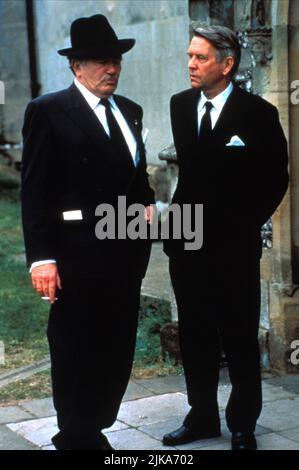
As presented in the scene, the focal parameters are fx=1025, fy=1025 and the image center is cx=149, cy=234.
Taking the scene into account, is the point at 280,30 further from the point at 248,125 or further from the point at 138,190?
the point at 138,190

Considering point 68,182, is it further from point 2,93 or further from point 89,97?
point 2,93

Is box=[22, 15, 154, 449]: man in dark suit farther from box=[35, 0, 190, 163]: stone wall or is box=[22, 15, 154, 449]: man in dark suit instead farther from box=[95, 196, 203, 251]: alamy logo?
box=[35, 0, 190, 163]: stone wall

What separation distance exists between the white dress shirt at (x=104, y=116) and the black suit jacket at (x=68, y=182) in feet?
0.07

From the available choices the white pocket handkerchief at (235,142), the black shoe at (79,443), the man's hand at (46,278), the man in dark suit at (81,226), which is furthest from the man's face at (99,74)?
the black shoe at (79,443)

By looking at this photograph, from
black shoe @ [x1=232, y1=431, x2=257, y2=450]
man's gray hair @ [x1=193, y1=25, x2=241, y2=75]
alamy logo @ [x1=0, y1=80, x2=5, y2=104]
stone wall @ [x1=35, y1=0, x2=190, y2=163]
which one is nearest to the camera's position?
man's gray hair @ [x1=193, y1=25, x2=241, y2=75]

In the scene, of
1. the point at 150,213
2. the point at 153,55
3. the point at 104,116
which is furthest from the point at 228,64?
the point at 153,55

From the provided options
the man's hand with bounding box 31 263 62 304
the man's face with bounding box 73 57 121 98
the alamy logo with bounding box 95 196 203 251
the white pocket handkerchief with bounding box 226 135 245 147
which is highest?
the man's face with bounding box 73 57 121 98

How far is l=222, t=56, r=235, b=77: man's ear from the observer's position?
4695 millimetres

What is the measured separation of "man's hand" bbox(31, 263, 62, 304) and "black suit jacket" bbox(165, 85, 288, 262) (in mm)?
794

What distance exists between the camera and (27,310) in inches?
320

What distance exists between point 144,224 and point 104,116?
0.52 meters

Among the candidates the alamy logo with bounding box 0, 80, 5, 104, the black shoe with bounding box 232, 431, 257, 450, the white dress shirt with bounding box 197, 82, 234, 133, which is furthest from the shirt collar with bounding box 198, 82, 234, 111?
the alamy logo with bounding box 0, 80, 5, 104

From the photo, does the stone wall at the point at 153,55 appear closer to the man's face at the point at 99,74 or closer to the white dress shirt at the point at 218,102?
the white dress shirt at the point at 218,102

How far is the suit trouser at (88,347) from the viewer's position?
179 inches
